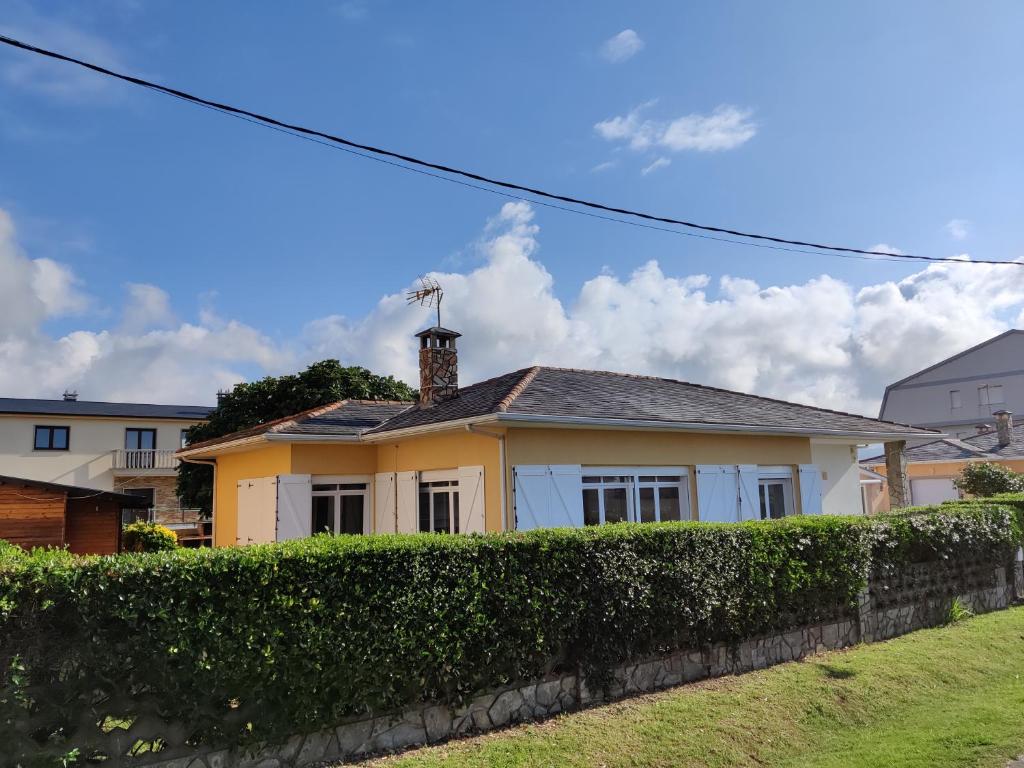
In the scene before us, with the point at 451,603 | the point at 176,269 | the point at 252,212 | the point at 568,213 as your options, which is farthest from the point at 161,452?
the point at 451,603

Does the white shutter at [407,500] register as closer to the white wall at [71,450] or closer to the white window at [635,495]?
the white window at [635,495]

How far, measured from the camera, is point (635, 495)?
12.3 meters

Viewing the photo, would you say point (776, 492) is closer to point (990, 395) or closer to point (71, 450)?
point (71, 450)

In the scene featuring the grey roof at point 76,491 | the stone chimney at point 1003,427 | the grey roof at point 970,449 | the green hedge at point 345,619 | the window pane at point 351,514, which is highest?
the stone chimney at point 1003,427

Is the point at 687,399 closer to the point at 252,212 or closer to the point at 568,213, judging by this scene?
the point at 568,213

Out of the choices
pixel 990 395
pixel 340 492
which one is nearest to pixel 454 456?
pixel 340 492

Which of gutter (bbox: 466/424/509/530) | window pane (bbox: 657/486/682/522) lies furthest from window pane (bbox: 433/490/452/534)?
window pane (bbox: 657/486/682/522)

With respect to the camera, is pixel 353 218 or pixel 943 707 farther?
pixel 353 218

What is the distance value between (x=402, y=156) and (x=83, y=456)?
31.3m

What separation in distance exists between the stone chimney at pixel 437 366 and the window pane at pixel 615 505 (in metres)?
4.05

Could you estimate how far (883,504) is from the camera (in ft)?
95.9

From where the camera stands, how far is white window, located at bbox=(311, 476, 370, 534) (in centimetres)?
1325

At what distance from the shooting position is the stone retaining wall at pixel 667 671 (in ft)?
17.7

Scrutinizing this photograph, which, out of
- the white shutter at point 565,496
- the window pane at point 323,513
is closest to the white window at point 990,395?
the white shutter at point 565,496
